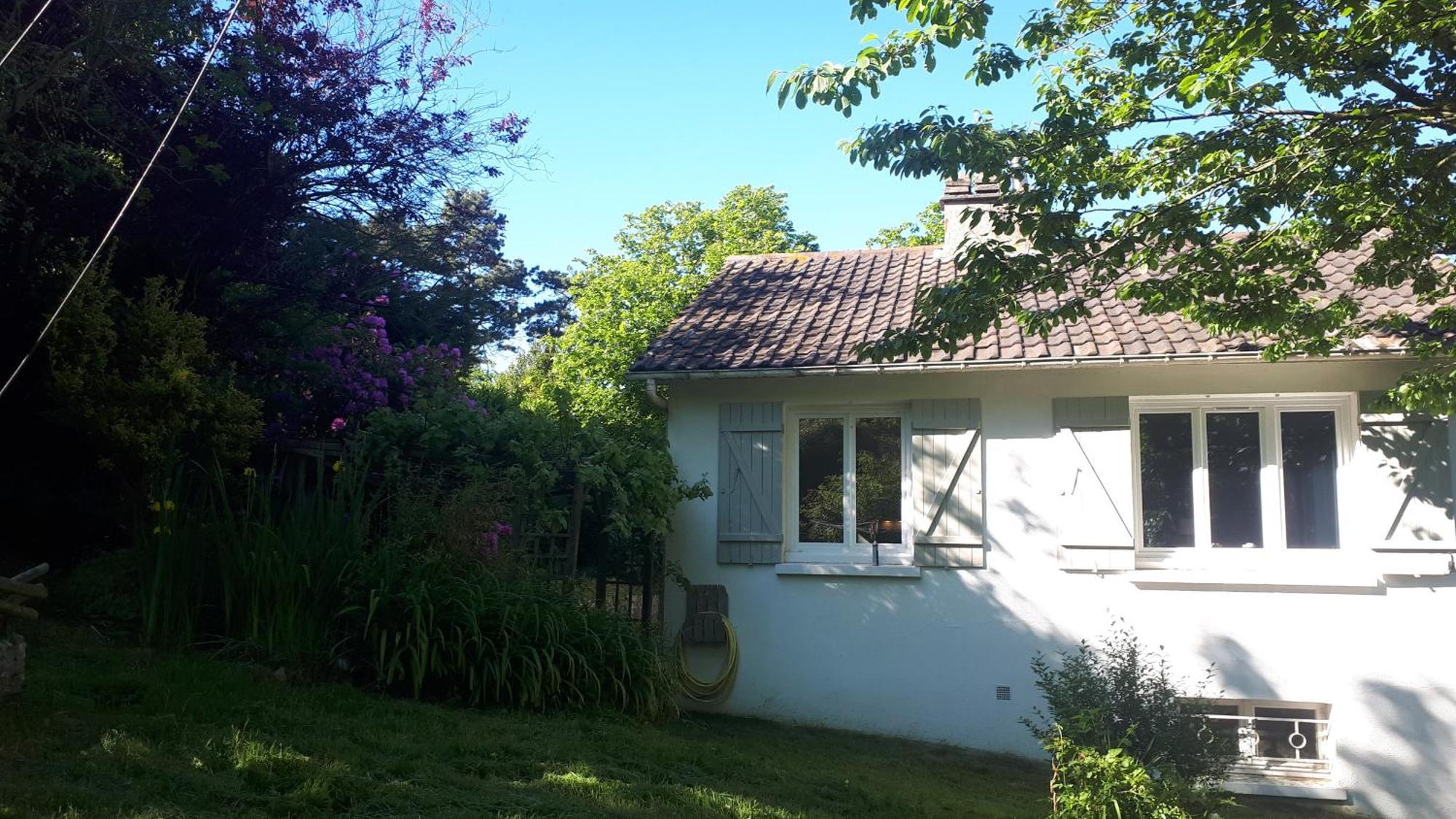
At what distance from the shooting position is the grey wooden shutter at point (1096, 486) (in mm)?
9031

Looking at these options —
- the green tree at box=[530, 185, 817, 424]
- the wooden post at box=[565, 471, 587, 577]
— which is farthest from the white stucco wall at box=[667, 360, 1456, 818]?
the green tree at box=[530, 185, 817, 424]

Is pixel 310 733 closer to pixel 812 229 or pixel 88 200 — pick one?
pixel 88 200

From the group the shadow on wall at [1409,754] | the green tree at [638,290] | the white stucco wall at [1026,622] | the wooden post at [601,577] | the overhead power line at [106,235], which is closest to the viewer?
the overhead power line at [106,235]

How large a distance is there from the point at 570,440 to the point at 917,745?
3.83m

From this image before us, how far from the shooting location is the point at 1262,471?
357 inches

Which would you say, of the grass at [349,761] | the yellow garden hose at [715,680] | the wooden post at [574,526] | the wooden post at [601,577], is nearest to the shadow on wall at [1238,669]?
the grass at [349,761]

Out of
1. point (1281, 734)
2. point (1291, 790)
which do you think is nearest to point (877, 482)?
point (1281, 734)

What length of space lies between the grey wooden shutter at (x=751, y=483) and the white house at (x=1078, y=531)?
0.8 inches

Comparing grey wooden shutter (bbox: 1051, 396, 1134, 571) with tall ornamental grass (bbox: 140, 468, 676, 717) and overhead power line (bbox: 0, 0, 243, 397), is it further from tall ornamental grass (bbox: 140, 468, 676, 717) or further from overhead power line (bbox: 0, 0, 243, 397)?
overhead power line (bbox: 0, 0, 243, 397)

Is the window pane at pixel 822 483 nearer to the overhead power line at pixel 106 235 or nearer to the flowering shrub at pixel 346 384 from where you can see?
the flowering shrub at pixel 346 384

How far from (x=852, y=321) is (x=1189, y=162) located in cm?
418

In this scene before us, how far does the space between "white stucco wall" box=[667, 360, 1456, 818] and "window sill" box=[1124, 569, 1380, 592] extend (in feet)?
0.26

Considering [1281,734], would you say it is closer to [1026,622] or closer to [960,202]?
[1026,622]

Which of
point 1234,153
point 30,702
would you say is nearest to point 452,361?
point 30,702
